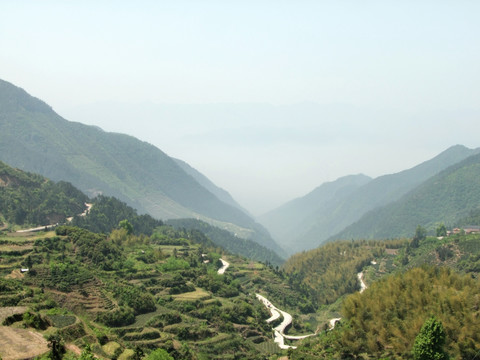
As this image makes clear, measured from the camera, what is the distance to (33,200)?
415ft

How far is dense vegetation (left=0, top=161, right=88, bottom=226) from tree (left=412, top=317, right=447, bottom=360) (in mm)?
93765

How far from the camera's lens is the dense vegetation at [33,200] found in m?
118

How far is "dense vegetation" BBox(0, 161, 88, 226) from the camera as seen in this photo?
387 ft

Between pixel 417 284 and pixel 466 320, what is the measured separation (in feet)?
30.1

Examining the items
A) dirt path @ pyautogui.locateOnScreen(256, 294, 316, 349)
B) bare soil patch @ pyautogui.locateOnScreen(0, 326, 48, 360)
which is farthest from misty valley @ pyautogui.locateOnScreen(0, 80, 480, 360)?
dirt path @ pyautogui.locateOnScreen(256, 294, 316, 349)

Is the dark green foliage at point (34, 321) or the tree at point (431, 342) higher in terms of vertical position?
the dark green foliage at point (34, 321)

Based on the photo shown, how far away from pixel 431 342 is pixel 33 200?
103 meters

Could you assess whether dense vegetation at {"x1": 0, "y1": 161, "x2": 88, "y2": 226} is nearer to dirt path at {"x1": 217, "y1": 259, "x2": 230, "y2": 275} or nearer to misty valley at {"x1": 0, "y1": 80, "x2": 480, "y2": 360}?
misty valley at {"x1": 0, "y1": 80, "x2": 480, "y2": 360}

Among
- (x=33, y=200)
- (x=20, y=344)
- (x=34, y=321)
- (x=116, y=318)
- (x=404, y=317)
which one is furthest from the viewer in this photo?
(x=33, y=200)

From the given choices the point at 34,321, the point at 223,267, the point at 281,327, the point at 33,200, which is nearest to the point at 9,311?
the point at 34,321

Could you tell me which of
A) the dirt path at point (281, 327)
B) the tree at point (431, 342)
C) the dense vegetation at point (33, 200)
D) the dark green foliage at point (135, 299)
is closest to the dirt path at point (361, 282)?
the dirt path at point (281, 327)

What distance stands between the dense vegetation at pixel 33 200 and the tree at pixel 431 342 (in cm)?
9377

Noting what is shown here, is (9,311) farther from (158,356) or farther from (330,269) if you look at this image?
(330,269)

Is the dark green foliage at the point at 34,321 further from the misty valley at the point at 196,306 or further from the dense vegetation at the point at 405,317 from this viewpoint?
the dense vegetation at the point at 405,317
